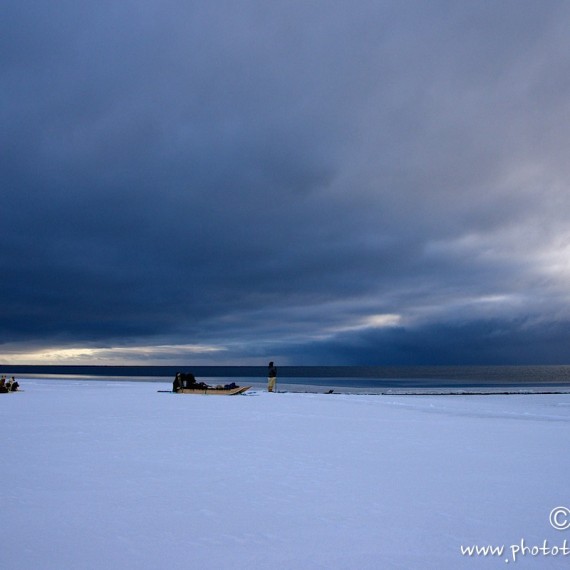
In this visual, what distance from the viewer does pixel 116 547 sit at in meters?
6.39

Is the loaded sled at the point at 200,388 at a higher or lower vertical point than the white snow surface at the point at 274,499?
higher

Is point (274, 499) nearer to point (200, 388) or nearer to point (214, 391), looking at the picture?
point (214, 391)

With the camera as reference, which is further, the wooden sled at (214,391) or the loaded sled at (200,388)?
the loaded sled at (200,388)

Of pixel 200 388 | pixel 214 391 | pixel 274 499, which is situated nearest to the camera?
pixel 274 499

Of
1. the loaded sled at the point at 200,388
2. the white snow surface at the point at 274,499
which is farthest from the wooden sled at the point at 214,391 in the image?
the white snow surface at the point at 274,499

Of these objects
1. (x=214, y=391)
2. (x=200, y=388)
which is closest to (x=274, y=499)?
(x=214, y=391)

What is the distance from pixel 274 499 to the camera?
8414 mm

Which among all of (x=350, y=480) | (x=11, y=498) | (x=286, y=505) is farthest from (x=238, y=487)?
(x=11, y=498)

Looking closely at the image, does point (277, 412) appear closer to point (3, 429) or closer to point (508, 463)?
point (3, 429)

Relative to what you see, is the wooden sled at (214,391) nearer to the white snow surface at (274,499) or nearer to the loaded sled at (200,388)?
the loaded sled at (200,388)

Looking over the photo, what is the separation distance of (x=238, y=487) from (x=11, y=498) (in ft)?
12.6

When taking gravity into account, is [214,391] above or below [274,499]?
above

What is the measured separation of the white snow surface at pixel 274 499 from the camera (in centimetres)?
626

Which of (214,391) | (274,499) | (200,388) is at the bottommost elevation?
(274,499)
